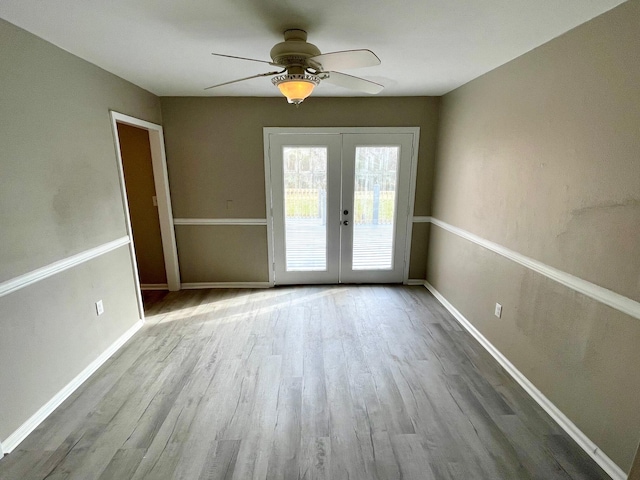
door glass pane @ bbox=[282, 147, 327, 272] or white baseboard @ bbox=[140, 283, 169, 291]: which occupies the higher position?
door glass pane @ bbox=[282, 147, 327, 272]

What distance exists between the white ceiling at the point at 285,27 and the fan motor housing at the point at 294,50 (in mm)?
53

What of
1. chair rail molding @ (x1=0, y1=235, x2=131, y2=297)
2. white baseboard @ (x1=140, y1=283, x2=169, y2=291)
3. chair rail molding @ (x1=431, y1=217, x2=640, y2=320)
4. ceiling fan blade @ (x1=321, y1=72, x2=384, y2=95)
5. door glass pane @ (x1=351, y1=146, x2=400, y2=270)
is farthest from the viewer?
white baseboard @ (x1=140, y1=283, x2=169, y2=291)

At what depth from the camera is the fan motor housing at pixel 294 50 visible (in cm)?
173

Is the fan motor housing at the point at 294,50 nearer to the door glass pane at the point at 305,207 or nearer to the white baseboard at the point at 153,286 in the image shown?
the door glass pane at the point at 305,207

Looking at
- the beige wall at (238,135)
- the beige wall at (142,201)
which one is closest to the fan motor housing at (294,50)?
the beige wall at (238,135)

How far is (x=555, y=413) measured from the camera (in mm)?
1913

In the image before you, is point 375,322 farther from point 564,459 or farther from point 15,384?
point 15,384

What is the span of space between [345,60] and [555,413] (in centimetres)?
246

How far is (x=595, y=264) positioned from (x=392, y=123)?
2.55 meters

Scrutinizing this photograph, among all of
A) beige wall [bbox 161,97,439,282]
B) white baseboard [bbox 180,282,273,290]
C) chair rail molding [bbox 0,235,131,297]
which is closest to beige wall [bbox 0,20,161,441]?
chair rail molding [bbox 0,235,131,297]

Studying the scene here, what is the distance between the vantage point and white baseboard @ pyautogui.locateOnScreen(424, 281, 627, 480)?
1.58 m

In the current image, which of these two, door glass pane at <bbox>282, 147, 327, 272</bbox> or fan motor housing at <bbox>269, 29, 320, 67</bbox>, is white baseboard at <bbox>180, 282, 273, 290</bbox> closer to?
door glass pane at <bbox>282, 147, 327, 272</bbox>

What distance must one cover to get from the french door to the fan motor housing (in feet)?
5.86

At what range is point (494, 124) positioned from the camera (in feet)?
8.30
